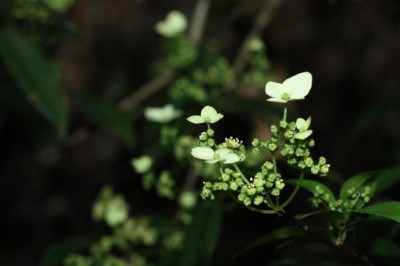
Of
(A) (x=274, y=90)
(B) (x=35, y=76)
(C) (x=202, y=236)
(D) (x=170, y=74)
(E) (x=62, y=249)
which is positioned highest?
(D) (x=170, y=74)

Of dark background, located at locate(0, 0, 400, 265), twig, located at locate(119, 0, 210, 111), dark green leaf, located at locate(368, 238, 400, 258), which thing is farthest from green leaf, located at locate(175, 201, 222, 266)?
dark background, located at locate(0, 0, 400, 265)

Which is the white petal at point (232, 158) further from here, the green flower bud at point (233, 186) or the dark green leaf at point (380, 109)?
the dark green leaf at point (380, 109)

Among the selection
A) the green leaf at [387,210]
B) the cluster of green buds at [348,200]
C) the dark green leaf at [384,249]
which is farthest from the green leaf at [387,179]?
the green leaf at [387,210]

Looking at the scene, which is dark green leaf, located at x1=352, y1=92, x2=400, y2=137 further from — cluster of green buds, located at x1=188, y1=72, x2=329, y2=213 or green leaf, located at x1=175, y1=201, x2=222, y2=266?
cluster of green buds, located at x1=188, y1=72, x2=329, y2=213

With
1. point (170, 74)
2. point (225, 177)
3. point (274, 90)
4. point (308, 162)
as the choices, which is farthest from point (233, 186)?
point (170, 74)

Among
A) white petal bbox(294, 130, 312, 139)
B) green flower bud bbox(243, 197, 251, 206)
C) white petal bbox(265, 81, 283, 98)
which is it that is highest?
white petal bbox(265, 81, 283, 98)

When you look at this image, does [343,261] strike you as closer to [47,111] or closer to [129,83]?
[47,111]

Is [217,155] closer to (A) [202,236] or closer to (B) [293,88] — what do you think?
(B) [293,88]
